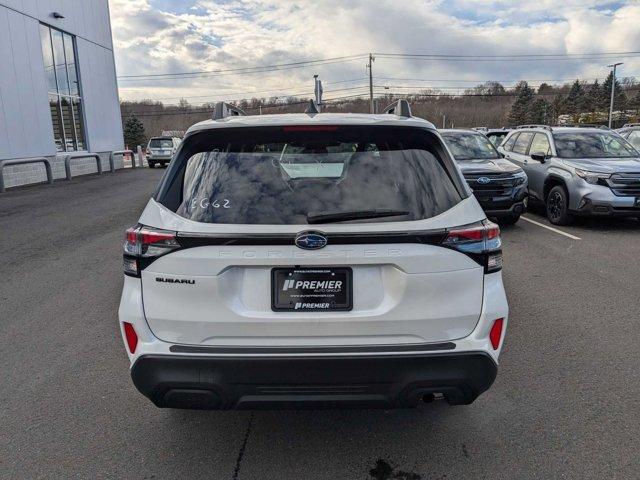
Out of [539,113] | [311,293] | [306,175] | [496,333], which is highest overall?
[539,113]

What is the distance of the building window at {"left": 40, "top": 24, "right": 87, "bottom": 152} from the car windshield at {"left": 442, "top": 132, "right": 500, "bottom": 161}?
52.1 ft

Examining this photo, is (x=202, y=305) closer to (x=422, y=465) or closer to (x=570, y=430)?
(x=422, y=465)

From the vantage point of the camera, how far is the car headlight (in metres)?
8.55

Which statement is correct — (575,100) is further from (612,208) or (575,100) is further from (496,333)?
(496,333)

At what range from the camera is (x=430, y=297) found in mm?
2312

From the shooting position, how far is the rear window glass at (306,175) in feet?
7.73

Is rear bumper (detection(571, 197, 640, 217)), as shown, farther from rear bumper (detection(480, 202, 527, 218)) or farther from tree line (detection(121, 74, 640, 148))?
tree line (detection(121, 74, 640, 148))

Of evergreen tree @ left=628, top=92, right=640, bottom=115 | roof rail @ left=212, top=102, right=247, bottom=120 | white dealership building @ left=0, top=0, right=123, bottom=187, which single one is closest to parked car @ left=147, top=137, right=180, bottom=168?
white dealership building @ left=0, top=0, right=123, bottom=187

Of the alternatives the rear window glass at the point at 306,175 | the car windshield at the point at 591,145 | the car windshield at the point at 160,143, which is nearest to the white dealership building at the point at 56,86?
the car windshield at the point at 160,143

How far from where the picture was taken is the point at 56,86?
65.1 ft

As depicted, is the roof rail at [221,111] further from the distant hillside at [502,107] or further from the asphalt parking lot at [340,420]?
the distant hillside at [502,107]

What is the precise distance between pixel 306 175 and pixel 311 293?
23.6 inches

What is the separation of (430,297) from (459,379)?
43cm

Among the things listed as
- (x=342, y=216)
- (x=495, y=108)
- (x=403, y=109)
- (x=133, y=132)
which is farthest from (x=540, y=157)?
(x=495, y=108)
